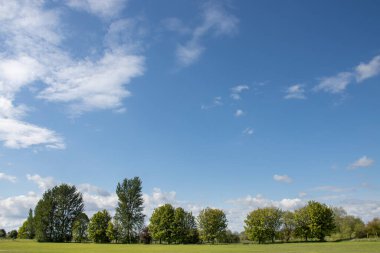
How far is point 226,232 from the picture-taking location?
109750mm

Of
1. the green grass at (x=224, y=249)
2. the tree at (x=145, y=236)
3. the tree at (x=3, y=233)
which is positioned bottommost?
the tree at (x=3, y=233)

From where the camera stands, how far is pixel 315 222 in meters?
104

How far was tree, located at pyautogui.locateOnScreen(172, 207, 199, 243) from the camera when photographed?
4183 inches

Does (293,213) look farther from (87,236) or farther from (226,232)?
(87,236)

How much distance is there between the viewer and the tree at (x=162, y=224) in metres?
106

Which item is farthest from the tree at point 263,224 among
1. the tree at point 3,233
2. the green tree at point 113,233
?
the tree at point 3,233

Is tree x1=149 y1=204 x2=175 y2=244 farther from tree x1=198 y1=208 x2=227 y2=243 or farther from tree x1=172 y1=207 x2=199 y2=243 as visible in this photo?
tree x1=198 y1=208 x2=227 y2=243

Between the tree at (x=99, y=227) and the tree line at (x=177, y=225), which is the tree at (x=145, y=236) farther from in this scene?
the tree at (x=99, y=227)

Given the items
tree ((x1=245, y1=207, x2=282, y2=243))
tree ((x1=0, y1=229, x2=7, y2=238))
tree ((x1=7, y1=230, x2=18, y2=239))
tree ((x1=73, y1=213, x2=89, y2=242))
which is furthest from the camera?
tree ((x1=0, y1=229, x2=7, y2=238))

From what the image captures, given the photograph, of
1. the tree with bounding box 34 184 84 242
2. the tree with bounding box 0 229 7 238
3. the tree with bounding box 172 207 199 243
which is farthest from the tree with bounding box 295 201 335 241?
the tree with bounding box 0 229 7 238

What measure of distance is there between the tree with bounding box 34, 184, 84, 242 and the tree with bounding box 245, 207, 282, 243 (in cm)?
5765

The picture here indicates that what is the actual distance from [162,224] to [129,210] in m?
11.0

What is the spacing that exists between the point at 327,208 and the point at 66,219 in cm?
8199

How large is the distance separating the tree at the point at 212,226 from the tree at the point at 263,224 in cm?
720
